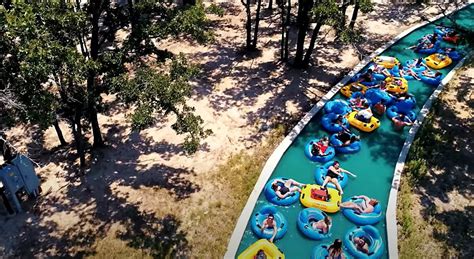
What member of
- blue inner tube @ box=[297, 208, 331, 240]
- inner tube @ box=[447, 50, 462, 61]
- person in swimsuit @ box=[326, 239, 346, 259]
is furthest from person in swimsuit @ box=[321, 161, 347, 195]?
inner tube @ box=[447, 50, 462, 61]

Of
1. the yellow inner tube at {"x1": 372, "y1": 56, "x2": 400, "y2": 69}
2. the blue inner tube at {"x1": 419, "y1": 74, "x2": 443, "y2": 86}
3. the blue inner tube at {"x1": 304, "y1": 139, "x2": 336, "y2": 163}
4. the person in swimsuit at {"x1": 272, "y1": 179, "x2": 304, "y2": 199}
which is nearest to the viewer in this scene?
the person in swimsuit at {"x1": 272, "y1": 179, "x2": 304, "y2": 199}

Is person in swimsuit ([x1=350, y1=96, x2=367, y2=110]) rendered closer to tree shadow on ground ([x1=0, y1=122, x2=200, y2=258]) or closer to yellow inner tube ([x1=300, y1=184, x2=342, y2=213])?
yellow inner tube ([x1=300, y1=184, x2=342, y2=213])

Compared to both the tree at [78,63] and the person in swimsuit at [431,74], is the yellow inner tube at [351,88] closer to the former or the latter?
the person in swimsuit at [431,74]

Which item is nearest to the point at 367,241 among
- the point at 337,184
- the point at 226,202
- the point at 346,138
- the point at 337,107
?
the point at 337,184

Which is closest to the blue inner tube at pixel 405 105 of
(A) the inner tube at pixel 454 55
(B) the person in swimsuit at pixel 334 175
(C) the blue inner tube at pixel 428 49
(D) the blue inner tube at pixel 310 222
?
(B) the person in swimsuit at pixel 334 175

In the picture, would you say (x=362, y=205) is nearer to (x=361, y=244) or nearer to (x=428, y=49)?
(x=361, y=244)

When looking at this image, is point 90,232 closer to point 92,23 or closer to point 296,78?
point 92,23
